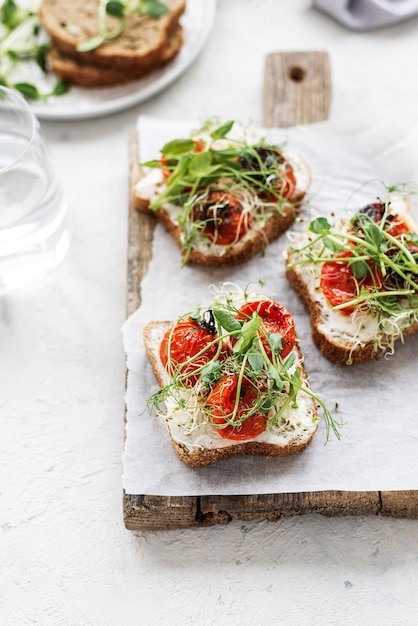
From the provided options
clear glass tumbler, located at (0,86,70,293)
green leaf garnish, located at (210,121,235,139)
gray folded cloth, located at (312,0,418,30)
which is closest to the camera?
clear glass tumbler, located at (0,86,70,293)

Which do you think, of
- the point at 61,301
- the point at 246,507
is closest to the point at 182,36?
the point at 61,301

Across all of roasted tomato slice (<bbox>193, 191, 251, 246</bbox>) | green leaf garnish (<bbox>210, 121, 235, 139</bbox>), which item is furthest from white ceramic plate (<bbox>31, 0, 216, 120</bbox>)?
roasted tomato slice (<bbox>193, 191, 251, 246</bbox>)

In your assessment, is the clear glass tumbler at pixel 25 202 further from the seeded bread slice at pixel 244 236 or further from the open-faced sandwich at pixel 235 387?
the open-faced sandwich at pixel 235 387

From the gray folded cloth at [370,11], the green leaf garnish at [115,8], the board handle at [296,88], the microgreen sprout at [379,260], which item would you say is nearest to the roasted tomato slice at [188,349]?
the microgreen sprout at [379,260]

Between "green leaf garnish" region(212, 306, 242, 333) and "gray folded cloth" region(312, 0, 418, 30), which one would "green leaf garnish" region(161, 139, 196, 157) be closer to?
"green leaf garnish" region(212, 306, 242, 333)

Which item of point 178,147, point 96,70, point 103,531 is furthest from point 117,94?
point 103,531

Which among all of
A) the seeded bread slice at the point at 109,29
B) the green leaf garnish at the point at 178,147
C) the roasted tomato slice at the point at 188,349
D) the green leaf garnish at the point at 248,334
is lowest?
the roasted tomato slice at the point at 188,349
